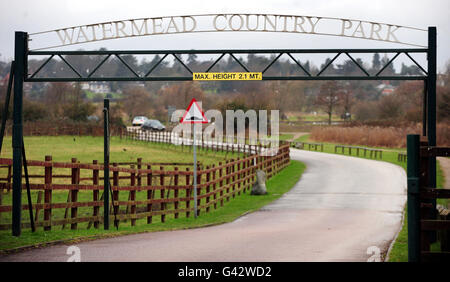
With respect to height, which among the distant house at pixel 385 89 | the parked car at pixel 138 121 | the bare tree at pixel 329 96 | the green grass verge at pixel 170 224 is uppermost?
the distant house at pixel 385 89

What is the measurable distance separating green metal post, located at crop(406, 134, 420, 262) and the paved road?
133 inches

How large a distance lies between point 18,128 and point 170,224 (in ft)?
16.3

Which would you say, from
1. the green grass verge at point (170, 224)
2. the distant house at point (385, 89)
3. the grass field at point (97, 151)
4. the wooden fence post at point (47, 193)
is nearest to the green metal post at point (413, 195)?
the green grass verge at point (170, 224)

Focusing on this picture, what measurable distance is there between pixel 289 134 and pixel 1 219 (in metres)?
53.2

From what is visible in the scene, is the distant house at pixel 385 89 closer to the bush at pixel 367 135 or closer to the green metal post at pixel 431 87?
the bush at pixel 367 135

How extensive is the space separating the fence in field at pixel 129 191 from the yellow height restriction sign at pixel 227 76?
2.66 meters

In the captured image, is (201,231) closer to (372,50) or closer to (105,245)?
(105,245)

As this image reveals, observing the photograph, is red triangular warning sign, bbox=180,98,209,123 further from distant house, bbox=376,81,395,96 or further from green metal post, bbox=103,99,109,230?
distant house, bbox=376,81,395,96

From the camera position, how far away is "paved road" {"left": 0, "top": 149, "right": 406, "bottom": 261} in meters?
10.8

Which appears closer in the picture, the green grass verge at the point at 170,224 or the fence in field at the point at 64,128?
the green grass verge at the point at 170,224

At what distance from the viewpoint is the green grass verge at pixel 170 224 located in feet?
39.9

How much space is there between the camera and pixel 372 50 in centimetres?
1488

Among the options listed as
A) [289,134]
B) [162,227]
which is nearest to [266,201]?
[162,227]
